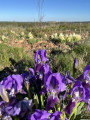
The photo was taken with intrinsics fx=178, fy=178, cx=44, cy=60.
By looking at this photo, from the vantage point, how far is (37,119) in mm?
1063

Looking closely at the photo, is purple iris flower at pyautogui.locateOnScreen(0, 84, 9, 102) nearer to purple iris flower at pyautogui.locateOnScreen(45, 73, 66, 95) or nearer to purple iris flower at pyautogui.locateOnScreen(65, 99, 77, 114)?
purple iris flower at pyautogui.locateOnScreen(45, 73, 66, 95)

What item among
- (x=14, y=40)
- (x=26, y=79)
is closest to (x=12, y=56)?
(x=14, y=40)

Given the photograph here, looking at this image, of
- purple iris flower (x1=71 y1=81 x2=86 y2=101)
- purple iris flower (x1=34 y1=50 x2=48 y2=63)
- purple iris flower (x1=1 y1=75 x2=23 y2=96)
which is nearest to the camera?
purple iris flower (x1=71 y1=81 x2=86 y2=101)

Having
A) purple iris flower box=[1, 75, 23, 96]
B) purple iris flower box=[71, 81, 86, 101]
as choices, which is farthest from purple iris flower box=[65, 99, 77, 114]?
purple iris flower box=[1, 75, 23, 96]

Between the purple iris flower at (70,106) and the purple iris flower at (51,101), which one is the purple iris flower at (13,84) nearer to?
the purple iris flower at (51,101)

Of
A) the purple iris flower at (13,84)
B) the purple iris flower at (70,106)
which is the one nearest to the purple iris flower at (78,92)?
the purple iris flower at (70,106)

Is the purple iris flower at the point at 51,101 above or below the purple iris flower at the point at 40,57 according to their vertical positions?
below

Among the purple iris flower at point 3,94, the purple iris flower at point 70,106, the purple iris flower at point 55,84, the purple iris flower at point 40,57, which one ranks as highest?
the purple iris flower at point 40,57

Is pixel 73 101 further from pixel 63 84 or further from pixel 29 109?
pixel 29 109

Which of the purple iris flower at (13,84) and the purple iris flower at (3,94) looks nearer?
the purple iris flower at (3,94)

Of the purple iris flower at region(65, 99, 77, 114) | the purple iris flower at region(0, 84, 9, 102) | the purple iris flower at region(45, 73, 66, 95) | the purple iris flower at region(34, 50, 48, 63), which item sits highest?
the purple iris flower at region(34, 50, 48, 63)

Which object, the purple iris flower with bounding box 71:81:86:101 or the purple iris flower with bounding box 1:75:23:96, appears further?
the purple iris flower with bounding box 1:75:23:96

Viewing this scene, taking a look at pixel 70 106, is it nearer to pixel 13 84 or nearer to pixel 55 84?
pixel 55 84

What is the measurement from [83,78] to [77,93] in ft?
0.51
